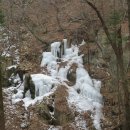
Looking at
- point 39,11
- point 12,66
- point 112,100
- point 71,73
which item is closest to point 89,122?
point 112,100

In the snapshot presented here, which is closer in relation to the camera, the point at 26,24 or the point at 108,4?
the point at 108,4

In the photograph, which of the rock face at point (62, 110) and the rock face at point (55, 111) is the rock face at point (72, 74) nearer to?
the rock face at point (62, 110)

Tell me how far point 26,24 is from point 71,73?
25.0ft

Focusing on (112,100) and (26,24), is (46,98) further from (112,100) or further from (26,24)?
(26,24)

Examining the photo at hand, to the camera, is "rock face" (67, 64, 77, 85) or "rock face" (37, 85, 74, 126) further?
"rock face" (67, 64, 77, 85)

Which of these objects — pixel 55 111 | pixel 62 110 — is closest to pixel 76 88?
pixel 62 110

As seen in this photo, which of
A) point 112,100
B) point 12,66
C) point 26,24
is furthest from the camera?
point 26,24

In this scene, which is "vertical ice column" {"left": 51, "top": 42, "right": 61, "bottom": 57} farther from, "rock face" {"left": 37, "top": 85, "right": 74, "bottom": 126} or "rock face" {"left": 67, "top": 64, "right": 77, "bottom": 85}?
"rock face" {"left": 37, "top": 85, "right": 74, "bottom": 126}

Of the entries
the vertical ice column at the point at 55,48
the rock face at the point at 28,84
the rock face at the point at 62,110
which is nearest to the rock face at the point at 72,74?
the rock face at the point at 62,110

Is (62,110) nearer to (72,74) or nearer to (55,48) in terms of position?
(72,74)

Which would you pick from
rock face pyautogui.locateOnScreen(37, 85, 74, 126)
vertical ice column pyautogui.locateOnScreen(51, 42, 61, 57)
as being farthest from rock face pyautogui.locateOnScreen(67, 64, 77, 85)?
vertical ice column pyautogui.locateOnScreen(51, 42, 61, 57)

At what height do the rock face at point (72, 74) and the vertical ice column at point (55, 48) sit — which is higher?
the vertical ice column at point (55, 48)

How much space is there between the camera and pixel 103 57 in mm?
18766

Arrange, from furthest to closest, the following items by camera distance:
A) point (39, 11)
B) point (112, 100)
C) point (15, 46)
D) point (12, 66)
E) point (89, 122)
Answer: point (39, 11) → point (15, 46) → point (12, 66) → point (112, 100) → point (89, 122)
